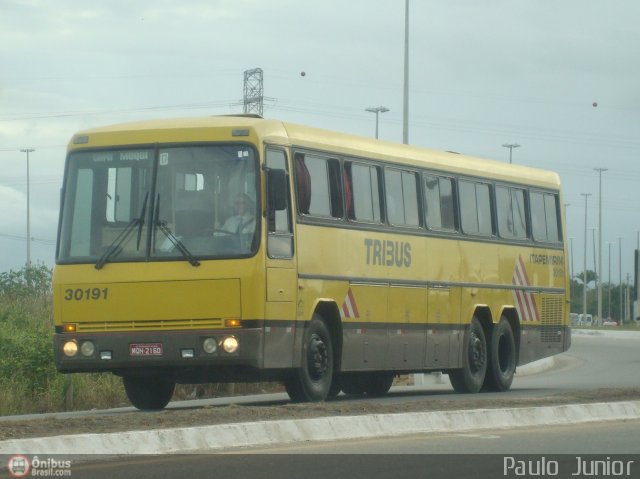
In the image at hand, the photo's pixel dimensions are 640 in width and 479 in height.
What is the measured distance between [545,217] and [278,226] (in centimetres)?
932

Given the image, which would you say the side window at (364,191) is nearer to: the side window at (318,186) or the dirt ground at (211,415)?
the side window at (318,186)

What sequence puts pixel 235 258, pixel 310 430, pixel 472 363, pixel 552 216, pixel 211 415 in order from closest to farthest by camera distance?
pixel 310 430, pixel 211 415, pixel 235 258, pixel 472 363, pixel 552 216

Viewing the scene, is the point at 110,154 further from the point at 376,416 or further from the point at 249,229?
the point at 376,416

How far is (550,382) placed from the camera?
95.5 ft

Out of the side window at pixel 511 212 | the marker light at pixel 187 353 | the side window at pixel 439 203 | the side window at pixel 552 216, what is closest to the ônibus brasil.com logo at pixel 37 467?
the marker light at pixel 187 353

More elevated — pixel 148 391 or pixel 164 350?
pixel 164 350

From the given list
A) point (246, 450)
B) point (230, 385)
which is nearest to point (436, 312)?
point (230, 385)

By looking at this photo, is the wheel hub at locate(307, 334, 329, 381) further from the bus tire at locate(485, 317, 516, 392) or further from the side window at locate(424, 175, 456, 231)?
the bus tire at locate(485, 317, 516, 392)

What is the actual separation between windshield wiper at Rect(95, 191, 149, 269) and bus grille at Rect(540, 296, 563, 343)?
9.84m

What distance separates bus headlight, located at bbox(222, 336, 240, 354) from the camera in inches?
664

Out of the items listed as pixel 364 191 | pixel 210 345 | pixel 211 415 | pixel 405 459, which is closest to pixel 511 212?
pixel 364 191

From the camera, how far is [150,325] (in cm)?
1719

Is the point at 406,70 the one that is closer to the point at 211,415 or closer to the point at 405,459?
the point at 211,415

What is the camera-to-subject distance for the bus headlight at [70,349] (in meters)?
17.4
